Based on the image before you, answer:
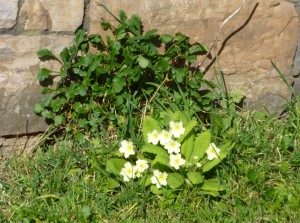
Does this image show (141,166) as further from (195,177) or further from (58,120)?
(58,120)

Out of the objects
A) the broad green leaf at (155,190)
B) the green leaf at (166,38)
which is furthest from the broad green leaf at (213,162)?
the green leaf at (166,38)

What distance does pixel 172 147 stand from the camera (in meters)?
3.25

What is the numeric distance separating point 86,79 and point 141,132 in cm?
38

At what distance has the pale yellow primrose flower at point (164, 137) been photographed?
3268mm

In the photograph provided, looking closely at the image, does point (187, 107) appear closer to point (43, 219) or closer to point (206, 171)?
point (206, 171)

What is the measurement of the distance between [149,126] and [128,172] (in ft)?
0.82

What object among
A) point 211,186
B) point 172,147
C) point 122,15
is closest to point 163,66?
point 122,15

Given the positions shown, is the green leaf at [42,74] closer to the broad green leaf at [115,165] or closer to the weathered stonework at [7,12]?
the weathered stonework at [7,12]

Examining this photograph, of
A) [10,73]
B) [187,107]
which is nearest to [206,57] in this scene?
[187,107]

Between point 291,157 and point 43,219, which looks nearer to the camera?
point 43,219

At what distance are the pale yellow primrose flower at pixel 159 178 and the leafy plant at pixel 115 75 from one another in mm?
405

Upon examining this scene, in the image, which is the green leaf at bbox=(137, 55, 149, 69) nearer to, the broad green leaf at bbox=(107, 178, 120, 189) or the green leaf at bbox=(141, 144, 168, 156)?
the green leaf at bbox=(141, 144, 168, 156)

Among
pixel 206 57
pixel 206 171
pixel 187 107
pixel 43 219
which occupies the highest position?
pixel 206 57

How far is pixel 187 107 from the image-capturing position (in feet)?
11.4
